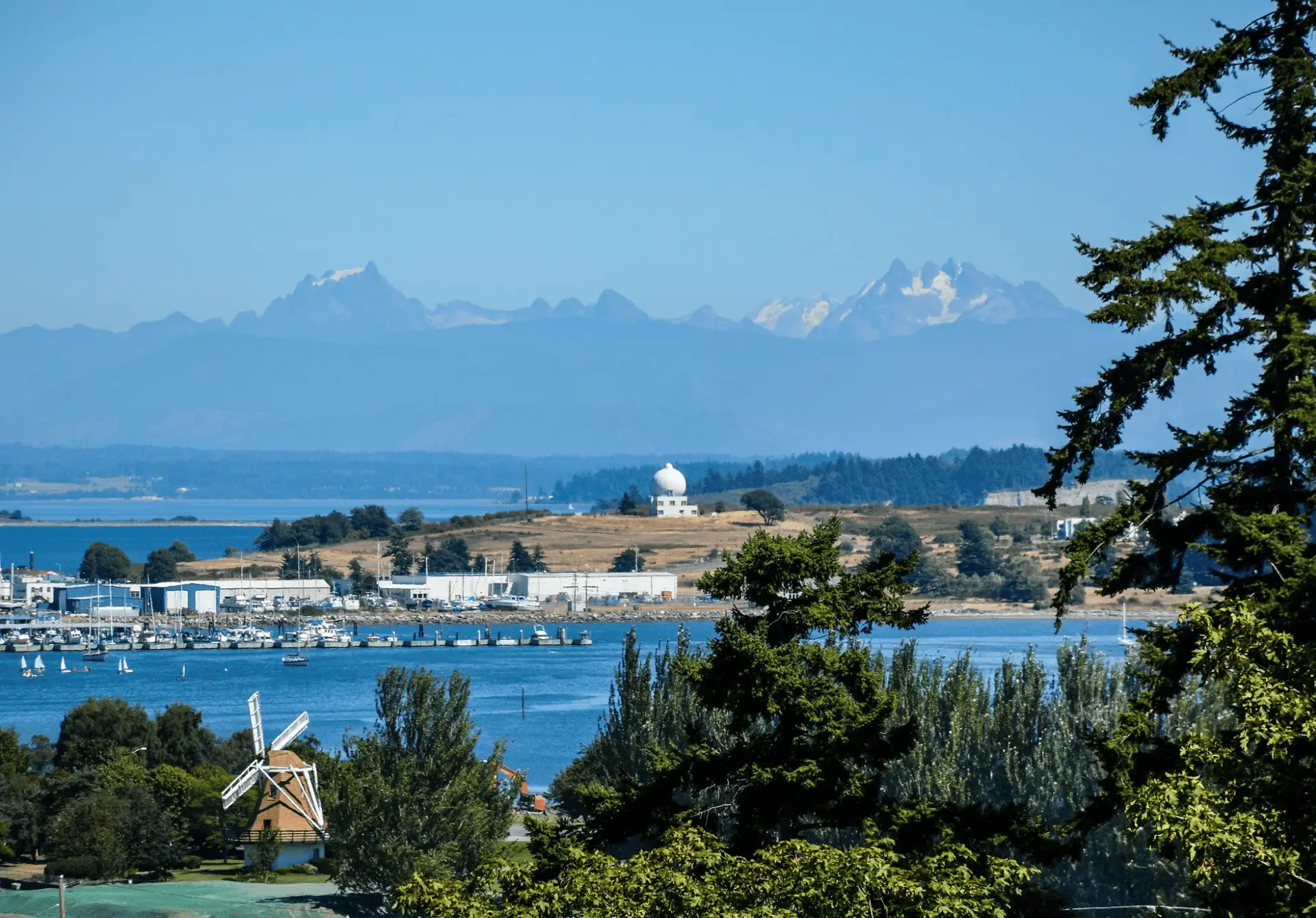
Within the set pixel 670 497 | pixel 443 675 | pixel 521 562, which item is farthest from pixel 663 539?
pixel 443 675

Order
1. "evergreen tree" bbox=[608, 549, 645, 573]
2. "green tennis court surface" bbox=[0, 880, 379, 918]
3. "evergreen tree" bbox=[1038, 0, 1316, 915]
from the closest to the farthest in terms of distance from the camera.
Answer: "evergreen tree" bbox=[1038, 0, 1316, 915] < "green tennis court surface" bbox=[0, 880, 379, 918] < "evergreen tree" bbox=[608, 549, 645, 573]

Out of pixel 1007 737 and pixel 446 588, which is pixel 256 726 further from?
pixel 446 588

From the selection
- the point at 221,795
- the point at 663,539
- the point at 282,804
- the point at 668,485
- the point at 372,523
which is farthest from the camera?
the point at 668,485

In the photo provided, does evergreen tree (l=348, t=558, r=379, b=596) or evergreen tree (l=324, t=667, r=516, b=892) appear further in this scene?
evergreen tree (l=348, t=558, r=379, b=596)

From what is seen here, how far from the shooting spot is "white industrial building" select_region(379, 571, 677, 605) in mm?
120062

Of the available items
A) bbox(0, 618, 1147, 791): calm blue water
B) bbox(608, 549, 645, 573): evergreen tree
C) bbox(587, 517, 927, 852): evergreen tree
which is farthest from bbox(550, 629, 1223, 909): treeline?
bbox(608, 549, 645, 573): evergreen tree

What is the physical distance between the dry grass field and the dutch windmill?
275 feet

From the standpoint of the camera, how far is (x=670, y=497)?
159 metres

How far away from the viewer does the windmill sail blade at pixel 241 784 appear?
32.0 m

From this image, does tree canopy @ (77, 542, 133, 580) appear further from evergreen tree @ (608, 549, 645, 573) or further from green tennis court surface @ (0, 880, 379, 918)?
green tennis court surface @ (0, 880, 379, 918)

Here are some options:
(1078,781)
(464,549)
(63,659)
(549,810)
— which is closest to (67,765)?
(549,810)

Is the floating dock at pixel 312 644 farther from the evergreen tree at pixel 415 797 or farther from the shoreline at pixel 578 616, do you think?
the evergreen tree at pixel 415 797

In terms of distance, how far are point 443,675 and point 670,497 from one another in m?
86.0

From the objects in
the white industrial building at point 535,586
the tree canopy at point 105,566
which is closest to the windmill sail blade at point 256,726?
the white industrial building at point 535,586
